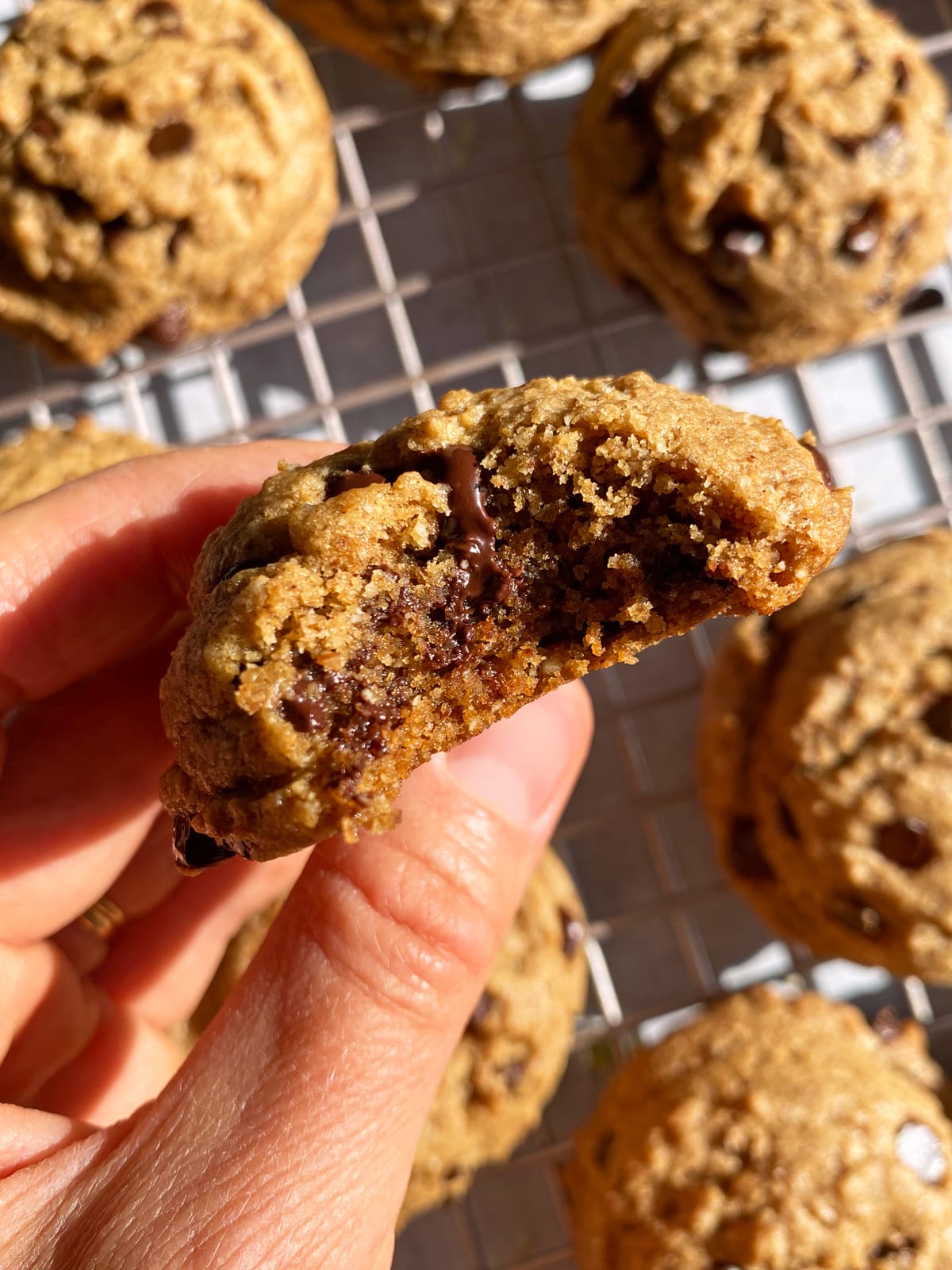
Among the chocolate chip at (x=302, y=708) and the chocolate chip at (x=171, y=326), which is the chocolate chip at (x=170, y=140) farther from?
the chocolate chip at (x=302, y=708)

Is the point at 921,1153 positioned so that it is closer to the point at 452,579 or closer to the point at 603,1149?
the point at 603,1149

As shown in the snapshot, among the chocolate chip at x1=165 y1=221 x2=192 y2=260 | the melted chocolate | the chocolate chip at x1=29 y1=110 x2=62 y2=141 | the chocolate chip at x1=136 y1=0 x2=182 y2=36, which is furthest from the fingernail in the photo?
the chocolate chip at x1=136 y1=0 x2=182 y2=36

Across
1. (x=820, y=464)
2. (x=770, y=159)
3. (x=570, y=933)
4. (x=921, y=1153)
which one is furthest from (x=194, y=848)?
(x=770, y=159)

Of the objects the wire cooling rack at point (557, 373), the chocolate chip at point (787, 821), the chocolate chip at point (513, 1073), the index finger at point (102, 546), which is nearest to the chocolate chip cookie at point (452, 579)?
the index finger at point (102, 546)

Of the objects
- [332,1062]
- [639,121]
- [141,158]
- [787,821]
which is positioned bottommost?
[787,821]

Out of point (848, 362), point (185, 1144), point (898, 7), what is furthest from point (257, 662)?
point (898, 7)

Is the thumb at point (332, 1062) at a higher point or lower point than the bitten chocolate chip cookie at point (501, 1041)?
higher

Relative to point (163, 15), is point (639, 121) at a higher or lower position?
lower
